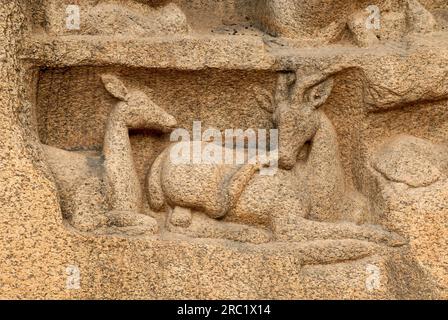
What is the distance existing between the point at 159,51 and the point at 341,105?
79cm

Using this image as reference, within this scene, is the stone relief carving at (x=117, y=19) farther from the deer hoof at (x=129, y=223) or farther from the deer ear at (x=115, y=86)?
the deer hoof at (x=129, y=223)

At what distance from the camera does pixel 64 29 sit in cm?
344

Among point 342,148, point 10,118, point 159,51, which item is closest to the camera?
point 10,118

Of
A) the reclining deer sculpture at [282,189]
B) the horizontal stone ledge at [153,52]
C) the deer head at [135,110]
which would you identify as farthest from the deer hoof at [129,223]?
the horizontal stone ledge at [153,52]

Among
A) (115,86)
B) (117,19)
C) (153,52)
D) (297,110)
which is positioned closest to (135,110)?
(115,86)

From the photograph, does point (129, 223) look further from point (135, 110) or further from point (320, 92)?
point (320, 92)

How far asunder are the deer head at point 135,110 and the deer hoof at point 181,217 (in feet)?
1.14

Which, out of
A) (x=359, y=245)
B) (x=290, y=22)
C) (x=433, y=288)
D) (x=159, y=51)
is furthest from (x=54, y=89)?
(x=433, y=288)

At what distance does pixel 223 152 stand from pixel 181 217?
32 centimetres

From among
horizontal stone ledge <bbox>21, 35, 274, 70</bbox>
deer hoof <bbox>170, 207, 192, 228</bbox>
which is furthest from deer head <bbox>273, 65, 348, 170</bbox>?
deer hoof <bbox>170, 207, 192, 228</bbox>

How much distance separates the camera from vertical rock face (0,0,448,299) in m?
3.33

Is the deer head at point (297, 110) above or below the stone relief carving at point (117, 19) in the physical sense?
below

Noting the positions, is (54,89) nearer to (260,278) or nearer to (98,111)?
(98,111)

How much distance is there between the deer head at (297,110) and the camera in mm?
3508
